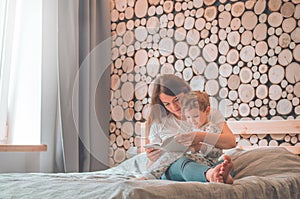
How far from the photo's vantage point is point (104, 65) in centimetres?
341

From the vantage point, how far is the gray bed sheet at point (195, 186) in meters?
1.14

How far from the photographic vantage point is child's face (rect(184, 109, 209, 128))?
1812 mm

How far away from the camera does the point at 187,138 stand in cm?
177

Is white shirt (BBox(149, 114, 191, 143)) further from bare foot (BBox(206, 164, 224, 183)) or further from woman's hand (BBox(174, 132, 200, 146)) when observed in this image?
bare foot (BBox(206, 164, 224, 183))

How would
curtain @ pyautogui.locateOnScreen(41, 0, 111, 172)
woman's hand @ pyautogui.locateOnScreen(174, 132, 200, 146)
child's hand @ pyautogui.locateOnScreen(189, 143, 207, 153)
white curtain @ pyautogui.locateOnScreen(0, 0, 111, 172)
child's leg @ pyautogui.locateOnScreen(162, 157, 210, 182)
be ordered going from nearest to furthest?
child's leg @ pyautogui.locateOnScreen(162, 157, 210, 182)
woman's hand @ pyautogui.locateOnScreen(174, 132, 200, 146)
child's hand @ pyautogui.locateOnScreen(189, 143, 207, 153)
white curtain @ pyautogui.locateOnScreen(0, 0, 111, 172)
curtain @ pyautogui.locateOnScreen(41, 0, 111, 172)

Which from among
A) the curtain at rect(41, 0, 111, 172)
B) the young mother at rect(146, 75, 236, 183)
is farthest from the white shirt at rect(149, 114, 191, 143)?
the curtain at rect(41, 0, 111, 172)

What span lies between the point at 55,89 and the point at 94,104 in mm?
403

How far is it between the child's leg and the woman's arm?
0.08m

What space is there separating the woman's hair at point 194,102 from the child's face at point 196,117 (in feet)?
0.05

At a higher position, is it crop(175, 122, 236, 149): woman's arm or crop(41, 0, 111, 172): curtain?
crop(41, 0, 111, 172): curtain

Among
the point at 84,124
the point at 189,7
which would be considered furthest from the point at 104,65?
the point at 189,7

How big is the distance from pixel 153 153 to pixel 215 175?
1.52ft

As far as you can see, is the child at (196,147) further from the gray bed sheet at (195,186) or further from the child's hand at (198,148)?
the gray bed sheet at (195,186)

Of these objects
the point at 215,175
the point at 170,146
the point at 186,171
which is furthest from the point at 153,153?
the point at 215,175
